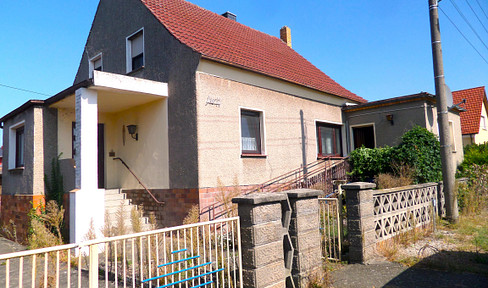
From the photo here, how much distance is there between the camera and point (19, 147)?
423 inches

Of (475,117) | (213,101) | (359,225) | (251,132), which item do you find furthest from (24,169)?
(475,117)

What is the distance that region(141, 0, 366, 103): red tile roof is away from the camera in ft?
31.3

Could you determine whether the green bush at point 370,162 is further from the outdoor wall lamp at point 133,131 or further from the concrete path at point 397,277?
the outdoor wall lamp at point 133,131

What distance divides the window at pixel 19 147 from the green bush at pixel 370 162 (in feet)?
34.6

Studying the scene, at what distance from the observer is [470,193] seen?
31.3 feet

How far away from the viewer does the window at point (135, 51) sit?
34.6ft

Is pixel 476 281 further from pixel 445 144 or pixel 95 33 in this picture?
pixel 95 33

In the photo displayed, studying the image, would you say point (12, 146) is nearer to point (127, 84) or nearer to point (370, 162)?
point (127, 84)

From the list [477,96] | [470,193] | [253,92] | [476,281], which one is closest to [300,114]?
[253,92]

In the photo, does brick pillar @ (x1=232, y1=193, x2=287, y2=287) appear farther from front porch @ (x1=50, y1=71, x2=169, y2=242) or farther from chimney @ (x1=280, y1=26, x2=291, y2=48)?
chimney @ (x1=280, y1=26, x2=291, y2=48)

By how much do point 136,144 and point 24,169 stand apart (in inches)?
122

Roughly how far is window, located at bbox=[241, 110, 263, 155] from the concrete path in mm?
4864

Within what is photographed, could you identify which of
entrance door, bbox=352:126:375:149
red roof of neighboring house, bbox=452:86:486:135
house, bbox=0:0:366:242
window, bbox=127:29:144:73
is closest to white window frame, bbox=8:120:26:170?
house, bbox=0:0:366:242

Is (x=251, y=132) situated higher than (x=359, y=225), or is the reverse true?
(x=251, y=132)
